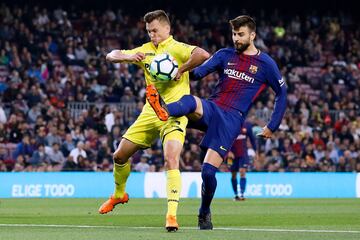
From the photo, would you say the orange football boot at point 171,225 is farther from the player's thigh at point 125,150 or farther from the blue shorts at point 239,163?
the blue shorts at point 239,163

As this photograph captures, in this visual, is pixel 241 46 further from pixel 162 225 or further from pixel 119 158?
pixel 162 225

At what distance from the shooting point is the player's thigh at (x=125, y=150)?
11781mm

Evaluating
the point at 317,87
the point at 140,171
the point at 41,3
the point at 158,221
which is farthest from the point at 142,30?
the point at 158,221

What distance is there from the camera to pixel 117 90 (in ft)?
96.2

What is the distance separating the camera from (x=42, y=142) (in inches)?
989

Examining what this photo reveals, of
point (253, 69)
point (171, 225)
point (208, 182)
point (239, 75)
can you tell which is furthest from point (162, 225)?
Answer: point (253, 69)

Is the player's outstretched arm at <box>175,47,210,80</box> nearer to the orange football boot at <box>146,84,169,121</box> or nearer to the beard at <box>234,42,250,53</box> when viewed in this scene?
the beard at <box>234,42,250,53</box>

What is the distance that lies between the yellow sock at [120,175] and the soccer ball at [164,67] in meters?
1.52

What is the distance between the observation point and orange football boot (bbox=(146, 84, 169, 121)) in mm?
10383

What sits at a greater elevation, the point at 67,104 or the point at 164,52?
the point at 164,52

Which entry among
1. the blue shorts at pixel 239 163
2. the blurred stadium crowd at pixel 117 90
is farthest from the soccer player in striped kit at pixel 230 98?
the blurred stadium crowd at pixel 117 90

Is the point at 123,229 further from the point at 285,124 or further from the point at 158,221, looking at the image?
the point at 285,124

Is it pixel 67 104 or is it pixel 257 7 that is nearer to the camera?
pixel 67 104

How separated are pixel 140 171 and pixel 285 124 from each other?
18.2 ft
